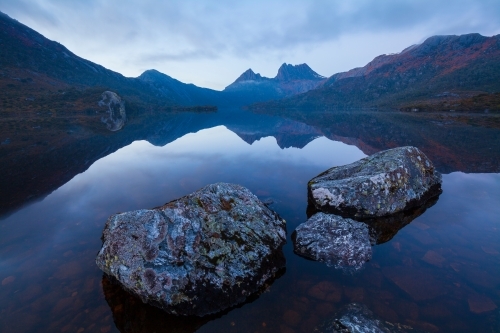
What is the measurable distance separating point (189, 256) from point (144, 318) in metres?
1.94

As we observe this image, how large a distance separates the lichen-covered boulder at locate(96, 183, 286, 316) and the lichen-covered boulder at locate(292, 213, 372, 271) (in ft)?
4.05

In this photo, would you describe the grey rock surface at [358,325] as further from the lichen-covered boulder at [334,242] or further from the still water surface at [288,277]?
the lichen-covered boulder at [334,242]

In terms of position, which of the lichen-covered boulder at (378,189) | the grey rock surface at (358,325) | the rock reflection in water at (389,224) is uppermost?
the lichen-covered boulder at (378,189)

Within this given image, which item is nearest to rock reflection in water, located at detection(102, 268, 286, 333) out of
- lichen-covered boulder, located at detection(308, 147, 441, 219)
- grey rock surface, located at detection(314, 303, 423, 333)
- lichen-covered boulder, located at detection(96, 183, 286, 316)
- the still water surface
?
the still water surface

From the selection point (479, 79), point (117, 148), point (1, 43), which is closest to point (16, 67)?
point (1, 43)

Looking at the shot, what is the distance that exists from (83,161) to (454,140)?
4665 centimetres

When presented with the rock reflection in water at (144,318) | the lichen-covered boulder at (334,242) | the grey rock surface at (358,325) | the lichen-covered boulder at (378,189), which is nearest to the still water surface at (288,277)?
the rock reflection in water at (144,318)

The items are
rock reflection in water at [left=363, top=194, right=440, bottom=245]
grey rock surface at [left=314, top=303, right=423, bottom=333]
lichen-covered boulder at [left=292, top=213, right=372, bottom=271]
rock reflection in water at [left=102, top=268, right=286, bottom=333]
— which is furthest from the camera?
rock reflection in water at [left=363, top=194, right=440, bottom=245]

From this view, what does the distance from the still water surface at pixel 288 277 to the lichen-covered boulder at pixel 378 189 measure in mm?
1186

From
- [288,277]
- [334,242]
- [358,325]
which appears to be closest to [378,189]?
[334,242]

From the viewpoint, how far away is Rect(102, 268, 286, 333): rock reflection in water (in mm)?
6340

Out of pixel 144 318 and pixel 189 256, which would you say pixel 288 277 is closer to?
pixel 189 256

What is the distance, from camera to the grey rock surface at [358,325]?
592cm

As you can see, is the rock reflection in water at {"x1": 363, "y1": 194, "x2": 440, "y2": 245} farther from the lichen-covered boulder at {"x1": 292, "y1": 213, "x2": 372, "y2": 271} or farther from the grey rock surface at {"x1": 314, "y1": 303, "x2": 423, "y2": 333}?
the grey rock surface at {"x1": 314, "y1": 303, "x2": 423, "y2": 333}
